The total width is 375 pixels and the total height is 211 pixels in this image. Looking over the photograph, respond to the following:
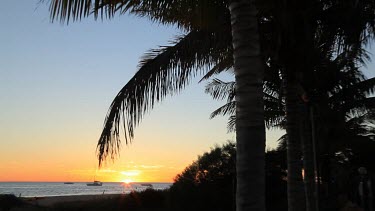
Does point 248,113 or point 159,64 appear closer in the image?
point 248,113

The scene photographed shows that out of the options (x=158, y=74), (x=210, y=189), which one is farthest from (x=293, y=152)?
(x=210, y=189)

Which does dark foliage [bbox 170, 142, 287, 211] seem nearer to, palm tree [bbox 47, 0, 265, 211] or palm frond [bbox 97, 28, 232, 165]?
palm frond [bbox 97, 28, 232, 165]

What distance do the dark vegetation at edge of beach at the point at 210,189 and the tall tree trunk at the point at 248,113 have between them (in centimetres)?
1856

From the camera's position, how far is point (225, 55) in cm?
978

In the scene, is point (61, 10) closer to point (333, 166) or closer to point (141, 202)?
point (141, 202)

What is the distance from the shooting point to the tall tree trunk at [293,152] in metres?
8.76

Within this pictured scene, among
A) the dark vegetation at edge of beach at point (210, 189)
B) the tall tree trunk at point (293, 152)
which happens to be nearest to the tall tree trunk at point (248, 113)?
the tall tree trunk at point (293, 152)

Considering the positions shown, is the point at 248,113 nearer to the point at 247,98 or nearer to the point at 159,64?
the point at 247,98

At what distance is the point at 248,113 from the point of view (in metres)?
4.65

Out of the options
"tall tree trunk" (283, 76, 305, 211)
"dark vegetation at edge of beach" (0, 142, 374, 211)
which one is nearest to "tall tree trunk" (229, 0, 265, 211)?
"tall tree trunk" (283, 76, 305, 211)

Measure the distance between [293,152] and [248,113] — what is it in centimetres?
467

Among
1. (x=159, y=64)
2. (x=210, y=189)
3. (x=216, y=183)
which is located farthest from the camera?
(x=216, y=183)

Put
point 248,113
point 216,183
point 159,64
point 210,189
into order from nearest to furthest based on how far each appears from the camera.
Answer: point 248,113 → point 159,64 → point 210,189 → point 216,183

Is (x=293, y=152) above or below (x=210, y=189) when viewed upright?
above
